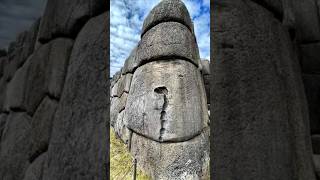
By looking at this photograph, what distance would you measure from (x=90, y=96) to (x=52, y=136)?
13.0 inches

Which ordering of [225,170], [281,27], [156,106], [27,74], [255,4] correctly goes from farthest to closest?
[156,106] < [27,74] < [281,27] < [255,4] < [225,170]

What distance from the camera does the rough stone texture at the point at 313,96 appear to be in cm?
169

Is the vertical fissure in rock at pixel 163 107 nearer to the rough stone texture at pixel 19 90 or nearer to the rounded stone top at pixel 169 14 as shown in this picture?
the rounded stone top at pixel 169 14

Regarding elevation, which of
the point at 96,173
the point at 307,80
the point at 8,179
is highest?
the point at 307,80

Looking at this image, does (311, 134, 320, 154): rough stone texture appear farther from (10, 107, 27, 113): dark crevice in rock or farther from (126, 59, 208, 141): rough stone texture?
(126, 59, 208, 141): rough stone texture

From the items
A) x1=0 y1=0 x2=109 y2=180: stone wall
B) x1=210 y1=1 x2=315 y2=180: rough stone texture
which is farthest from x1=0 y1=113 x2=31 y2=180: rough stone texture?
x1=210 y1=1 x2=315 y2=180: rough stone texture

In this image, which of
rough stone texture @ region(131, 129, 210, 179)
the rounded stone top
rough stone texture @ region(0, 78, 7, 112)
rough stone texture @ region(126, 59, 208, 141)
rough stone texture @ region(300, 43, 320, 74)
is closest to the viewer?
rough stone texture @ region(300, 43, 320, 74)

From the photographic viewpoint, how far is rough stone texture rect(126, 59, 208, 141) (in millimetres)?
5527

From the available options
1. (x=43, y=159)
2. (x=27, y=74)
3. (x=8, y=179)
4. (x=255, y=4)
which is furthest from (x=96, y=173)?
(x=27, y=74)

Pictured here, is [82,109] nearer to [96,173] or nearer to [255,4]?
[96,173]

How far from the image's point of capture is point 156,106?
5629 millimetres

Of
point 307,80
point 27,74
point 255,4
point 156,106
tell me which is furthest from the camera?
point 156,106

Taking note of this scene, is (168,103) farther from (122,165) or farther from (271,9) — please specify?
(271,9)

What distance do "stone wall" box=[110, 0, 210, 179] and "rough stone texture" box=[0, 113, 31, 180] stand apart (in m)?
3.44
